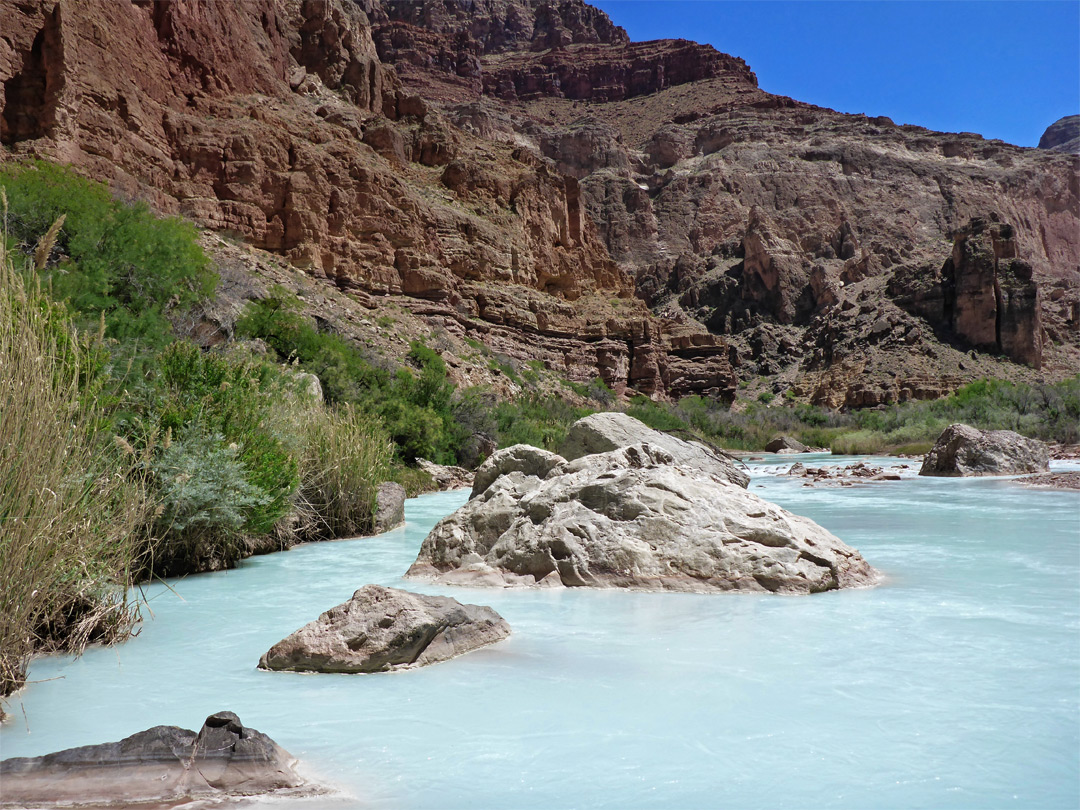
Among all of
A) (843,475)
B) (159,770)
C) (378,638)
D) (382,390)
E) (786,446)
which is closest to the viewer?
(159,770)

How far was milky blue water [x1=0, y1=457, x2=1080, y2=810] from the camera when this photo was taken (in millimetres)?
2631

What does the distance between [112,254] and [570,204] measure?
44.4 meters

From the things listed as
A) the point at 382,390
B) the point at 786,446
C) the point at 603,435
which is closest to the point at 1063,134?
the point at 786,446

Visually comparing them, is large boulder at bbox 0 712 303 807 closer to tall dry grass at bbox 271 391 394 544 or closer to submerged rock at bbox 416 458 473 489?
tall dry grass at bbox 271 391 394 544

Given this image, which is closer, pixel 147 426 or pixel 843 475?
→ pixel 147 426

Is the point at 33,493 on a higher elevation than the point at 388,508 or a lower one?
higher

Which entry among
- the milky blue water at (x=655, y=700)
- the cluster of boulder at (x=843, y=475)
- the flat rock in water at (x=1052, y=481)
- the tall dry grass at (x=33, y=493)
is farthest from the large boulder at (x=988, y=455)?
the tall dry grass at (x=33, y=493)

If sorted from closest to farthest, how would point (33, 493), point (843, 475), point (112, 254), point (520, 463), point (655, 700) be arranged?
point (33, 493)
point (655, 700)
point (520, 463)
point (112, 254)
point (843, 475)

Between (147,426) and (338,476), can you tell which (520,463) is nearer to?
(338,476)

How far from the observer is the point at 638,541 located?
6.11 m

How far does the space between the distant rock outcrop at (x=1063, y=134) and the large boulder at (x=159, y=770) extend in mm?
195263

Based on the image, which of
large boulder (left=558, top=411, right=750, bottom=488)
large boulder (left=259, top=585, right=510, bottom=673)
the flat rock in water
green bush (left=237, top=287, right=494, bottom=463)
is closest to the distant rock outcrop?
the flat rock in water

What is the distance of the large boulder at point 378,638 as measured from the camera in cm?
390

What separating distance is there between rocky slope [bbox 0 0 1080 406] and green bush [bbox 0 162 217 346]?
34.9 feet
